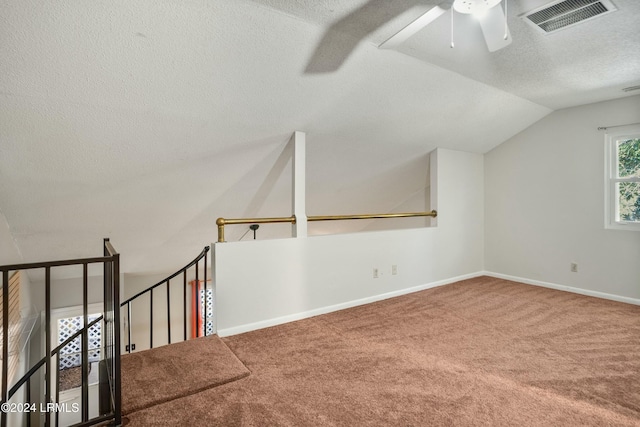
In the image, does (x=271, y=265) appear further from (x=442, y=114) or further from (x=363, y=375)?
(x=442, y=114)

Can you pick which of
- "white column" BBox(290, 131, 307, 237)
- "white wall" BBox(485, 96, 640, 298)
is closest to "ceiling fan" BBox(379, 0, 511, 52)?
"white column" BBox(290, 131, 307, 237)

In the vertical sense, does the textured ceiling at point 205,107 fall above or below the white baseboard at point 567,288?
above

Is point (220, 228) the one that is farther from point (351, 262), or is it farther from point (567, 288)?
point (567, 288)

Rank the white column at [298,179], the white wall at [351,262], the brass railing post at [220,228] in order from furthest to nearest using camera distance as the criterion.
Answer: the white column at [298,179]
the white wall at [351,262]
the brass railing post at [220,228]

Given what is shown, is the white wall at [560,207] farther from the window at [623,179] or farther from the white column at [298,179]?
the white column at [298,179]

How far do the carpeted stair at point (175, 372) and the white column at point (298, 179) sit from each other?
1.27m

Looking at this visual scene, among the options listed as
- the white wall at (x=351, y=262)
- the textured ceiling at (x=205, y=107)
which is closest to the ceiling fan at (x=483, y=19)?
the textured ceiling at (x=205, y=107)

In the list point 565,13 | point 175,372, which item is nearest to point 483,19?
point 565,13

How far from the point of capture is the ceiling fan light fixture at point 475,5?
1.84 meters

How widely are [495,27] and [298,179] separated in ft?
6.46

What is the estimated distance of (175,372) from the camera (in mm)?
2209

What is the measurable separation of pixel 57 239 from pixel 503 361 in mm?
4428

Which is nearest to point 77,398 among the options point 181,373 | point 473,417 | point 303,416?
point 181,373

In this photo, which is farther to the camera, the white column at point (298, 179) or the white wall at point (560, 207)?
the white wall at point (560, 207)
